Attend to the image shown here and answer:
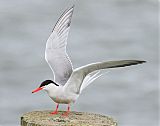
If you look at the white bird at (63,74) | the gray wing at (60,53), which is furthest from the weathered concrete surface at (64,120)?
the gray wing at (60,53)

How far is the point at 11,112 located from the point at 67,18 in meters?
Answer: 6.12

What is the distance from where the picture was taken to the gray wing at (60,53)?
16.6 ft

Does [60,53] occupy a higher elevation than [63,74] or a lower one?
higher

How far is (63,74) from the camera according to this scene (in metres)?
5.06

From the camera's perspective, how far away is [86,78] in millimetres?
4941

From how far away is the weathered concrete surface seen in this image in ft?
14.1

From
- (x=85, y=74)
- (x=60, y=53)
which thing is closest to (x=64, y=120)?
(x=85, y=74)

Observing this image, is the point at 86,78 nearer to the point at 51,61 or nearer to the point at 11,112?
the point at 51,61

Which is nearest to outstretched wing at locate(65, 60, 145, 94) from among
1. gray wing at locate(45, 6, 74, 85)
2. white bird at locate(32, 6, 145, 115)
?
white bird at locate(32, 6, 145, 115)

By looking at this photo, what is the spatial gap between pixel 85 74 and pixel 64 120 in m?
0.44

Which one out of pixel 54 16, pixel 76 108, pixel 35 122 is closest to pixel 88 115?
pixel 35 122

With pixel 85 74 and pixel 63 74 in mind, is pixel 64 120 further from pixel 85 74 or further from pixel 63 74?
pixel 63 74

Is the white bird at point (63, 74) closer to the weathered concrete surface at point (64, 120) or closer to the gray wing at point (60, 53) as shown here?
the gray wing at point (60, 53)

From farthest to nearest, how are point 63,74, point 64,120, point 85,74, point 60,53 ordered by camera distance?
point 60,53
point 63,74
point 85,74
point 64,120
